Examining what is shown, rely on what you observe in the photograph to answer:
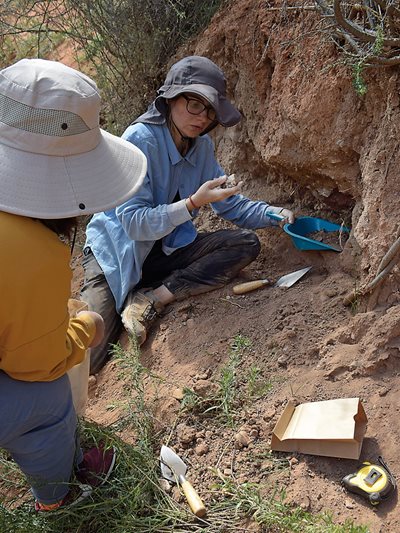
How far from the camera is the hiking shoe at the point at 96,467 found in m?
2.12

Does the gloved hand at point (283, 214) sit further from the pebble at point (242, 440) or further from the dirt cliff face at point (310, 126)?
the pebble at point (242, 440)

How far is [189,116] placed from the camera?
A: 2.94 meters

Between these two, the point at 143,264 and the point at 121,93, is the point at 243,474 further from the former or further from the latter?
the point at 121,93

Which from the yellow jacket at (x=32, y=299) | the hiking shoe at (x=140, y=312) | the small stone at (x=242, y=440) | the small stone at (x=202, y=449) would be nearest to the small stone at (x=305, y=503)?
the small stone at (x=242, y=440)

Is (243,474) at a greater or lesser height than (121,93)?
lesser

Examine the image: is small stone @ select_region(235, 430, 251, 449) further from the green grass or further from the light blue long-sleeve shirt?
the light blue long-sleeve shirt

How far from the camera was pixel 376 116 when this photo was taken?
2.75m

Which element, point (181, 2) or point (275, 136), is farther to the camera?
point (181, 2)

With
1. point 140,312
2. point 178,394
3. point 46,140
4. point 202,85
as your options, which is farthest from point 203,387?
point 202,85

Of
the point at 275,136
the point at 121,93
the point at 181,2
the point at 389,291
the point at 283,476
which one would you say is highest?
the point at 181,2

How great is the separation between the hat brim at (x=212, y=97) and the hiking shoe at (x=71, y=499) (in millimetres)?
1715

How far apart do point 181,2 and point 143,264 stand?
1923 millimetres

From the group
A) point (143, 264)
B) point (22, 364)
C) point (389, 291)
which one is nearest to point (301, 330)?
point (389, 291)

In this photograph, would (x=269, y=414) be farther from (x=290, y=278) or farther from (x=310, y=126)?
(x=310, y=126)
